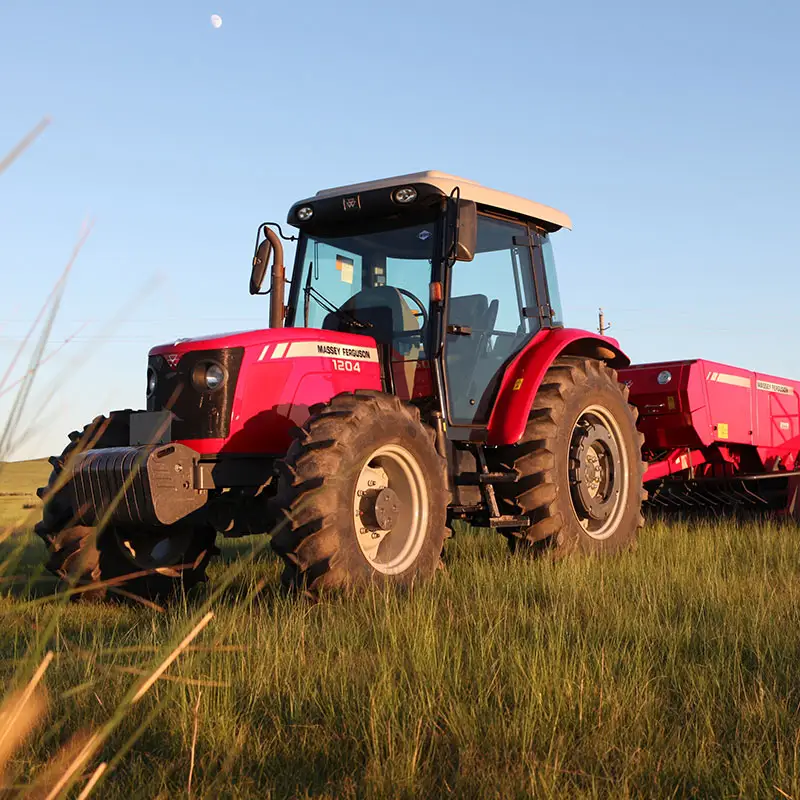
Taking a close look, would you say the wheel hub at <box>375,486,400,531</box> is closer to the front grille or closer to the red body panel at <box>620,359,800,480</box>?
the front grille

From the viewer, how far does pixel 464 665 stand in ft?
11.2

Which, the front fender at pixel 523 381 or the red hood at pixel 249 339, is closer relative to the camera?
the red hood at pixel 249 339

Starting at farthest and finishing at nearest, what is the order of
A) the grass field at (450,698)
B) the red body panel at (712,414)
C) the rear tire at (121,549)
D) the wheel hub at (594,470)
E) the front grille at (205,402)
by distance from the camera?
the red body panel at (712,414), the wheel hub at (594,470), the rear tire at (121,549), the front grille at (205,402), the grass field at (450,698)

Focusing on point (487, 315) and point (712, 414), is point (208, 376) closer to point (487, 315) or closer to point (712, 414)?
point (487, 315)

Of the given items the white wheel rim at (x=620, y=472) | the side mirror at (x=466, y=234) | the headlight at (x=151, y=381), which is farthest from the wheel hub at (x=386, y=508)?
the white wheel rim at (x=620, y=472)

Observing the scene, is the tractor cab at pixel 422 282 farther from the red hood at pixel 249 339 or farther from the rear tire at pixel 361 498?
the rear tire at pixel 361 498

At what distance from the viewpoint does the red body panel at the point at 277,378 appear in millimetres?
5512

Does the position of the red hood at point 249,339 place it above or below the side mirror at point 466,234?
below

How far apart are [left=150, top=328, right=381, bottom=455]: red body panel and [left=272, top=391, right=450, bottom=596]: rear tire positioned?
1.76 ft

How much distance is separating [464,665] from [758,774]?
124 cm

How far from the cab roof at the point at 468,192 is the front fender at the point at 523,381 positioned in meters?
0.88

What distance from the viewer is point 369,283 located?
6418 mm

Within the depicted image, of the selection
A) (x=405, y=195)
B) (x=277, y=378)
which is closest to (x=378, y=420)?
(x=277, y=378)

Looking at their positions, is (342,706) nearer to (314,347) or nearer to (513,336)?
(314,347)
